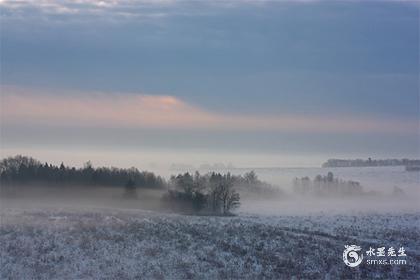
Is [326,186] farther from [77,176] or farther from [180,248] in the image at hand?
[180,248]

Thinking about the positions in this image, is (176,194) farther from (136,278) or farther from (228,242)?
(136,278)

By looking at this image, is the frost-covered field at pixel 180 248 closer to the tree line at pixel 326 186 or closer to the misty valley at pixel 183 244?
the misty valley at pixel 183 244

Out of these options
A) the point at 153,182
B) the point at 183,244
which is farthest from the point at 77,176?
the point at 183,244

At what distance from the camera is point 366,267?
91.0 feet

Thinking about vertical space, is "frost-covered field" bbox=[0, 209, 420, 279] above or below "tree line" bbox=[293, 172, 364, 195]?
below

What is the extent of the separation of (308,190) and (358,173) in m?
8.94

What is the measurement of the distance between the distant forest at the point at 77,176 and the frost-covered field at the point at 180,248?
75.0 feet

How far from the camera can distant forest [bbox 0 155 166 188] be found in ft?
200

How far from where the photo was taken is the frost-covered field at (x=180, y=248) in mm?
26812

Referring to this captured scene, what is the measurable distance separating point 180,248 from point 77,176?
118 feet

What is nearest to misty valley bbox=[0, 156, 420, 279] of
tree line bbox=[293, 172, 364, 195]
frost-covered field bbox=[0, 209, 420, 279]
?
frost-covered field bbox=[0, 209, 420, 279]

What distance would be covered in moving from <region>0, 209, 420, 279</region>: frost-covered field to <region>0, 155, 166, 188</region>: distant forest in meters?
22.8

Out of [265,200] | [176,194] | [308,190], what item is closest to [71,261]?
[176,194]

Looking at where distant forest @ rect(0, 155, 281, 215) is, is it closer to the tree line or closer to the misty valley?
the misty valley
